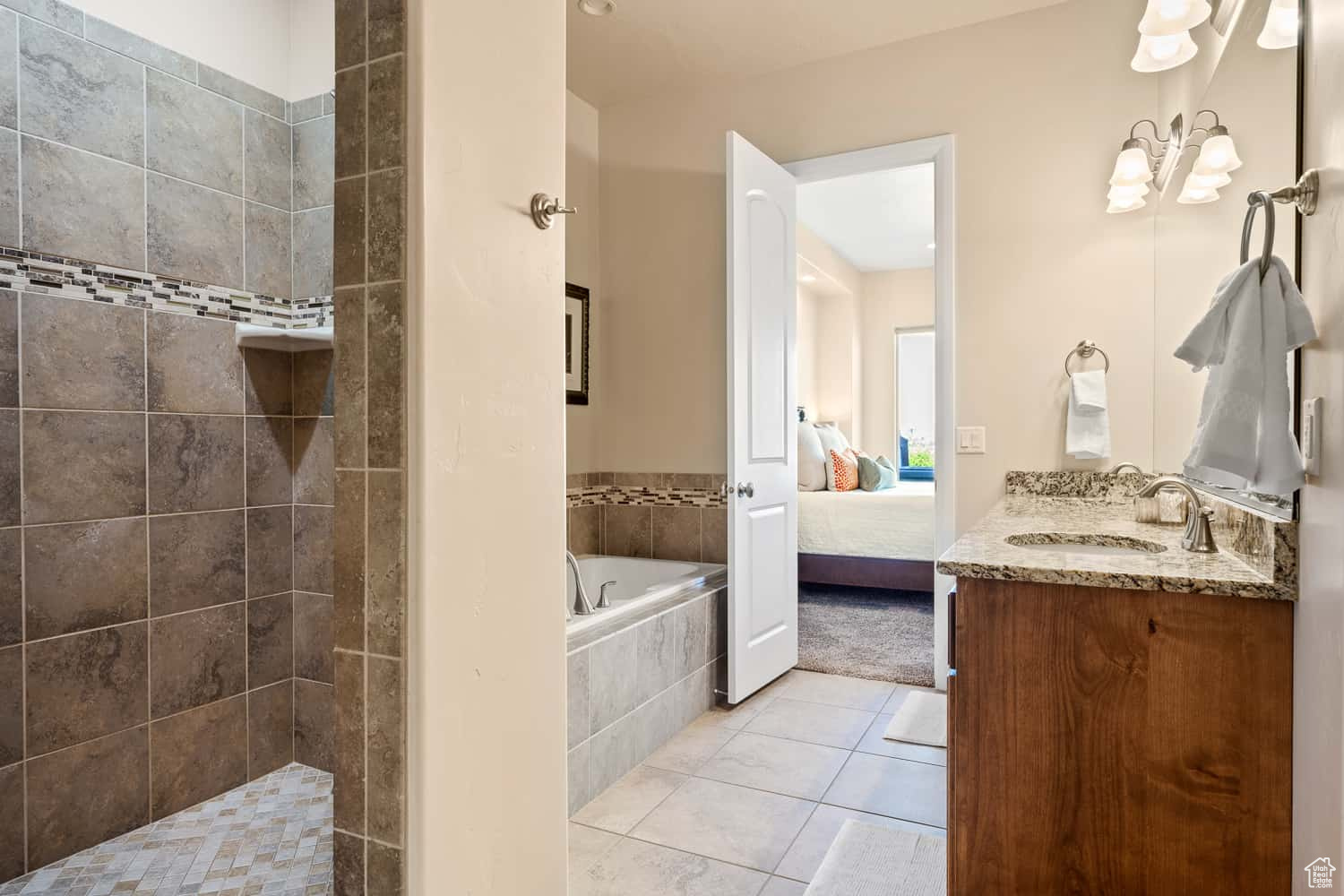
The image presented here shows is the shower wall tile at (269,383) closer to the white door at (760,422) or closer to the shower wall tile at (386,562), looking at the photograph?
the shower wall tile at (386,562)

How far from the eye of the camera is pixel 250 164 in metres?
2.38

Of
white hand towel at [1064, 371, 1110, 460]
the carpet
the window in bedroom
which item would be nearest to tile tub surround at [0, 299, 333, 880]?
the carpet

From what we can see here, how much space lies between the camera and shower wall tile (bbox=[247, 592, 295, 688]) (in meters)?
2.39

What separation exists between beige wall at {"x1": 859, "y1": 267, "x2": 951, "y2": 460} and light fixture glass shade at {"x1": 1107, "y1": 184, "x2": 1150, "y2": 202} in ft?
16.0

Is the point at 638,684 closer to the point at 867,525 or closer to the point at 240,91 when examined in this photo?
the point at 240,91

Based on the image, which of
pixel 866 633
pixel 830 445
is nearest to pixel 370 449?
pixel 866 633

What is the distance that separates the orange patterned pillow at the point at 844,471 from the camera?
217 inches

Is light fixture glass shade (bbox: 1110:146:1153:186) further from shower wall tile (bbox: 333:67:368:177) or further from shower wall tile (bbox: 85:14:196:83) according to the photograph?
shower wall tile (bbox: 85:14:196:83)

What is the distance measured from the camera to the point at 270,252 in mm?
2441

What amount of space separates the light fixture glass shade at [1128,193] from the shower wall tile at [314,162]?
104 inches

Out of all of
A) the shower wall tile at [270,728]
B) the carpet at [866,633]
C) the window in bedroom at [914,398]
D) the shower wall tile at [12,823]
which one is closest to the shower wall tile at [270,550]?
the shower wall tile at [270,728]

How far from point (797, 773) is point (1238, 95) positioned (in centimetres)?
213

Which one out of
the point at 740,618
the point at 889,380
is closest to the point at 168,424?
the point at 740,618

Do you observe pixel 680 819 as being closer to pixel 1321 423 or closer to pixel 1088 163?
pixel 1321 423
